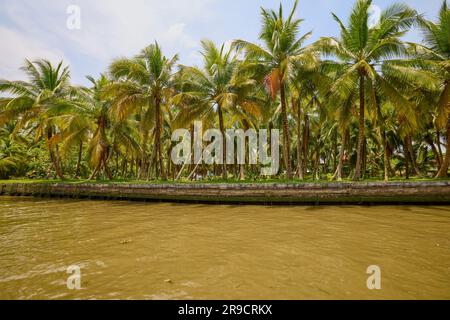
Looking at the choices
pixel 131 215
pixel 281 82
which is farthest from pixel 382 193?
pixel 131 215

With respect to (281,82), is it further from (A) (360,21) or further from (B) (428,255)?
(B) (428,255)

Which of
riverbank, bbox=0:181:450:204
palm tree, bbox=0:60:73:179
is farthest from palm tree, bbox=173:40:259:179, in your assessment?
palm tree, bbox=0:60:73:179

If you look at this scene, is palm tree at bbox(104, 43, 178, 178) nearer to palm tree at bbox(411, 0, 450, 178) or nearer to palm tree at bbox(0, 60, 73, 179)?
palm tree at bbox(0, 60, 73, 179)

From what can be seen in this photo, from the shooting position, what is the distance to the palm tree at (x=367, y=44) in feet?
43.4

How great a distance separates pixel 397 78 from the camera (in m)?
13.5

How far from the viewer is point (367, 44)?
14133 mm

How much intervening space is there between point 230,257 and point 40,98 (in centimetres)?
2215

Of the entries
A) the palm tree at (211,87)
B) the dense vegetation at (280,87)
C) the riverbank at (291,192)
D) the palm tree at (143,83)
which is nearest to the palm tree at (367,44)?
the dense vegetation at (280,87)

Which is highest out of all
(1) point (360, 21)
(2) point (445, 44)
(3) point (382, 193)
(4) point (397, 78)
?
(1) point (360, 21)

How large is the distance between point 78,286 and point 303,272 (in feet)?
12.4

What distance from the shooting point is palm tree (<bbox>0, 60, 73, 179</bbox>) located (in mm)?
19411

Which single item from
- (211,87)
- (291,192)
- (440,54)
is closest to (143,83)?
(211,87)

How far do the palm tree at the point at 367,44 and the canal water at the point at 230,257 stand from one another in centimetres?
742

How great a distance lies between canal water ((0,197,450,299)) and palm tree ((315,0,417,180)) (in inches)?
292
